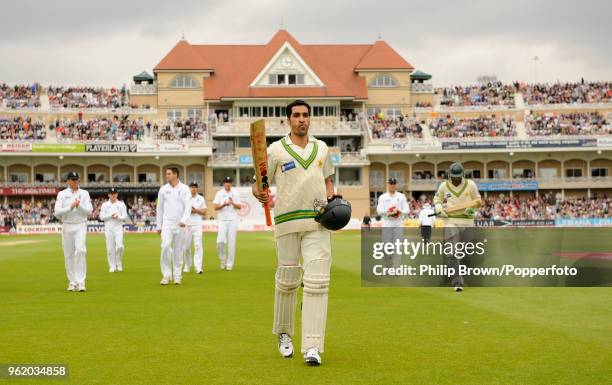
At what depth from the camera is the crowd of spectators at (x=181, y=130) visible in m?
77.9

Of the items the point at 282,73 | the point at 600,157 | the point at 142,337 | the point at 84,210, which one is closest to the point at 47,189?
the point at 282,73

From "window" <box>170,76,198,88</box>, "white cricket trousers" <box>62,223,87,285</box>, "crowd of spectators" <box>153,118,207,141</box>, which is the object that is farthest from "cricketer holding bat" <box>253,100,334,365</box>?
"window" <box>170,76,198,88</box>

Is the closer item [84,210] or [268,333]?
[268,333]

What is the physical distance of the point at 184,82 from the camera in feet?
273

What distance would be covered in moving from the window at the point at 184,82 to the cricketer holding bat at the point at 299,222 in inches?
2964

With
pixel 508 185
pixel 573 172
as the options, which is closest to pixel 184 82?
pixel 508 185

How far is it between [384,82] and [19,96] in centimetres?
3513

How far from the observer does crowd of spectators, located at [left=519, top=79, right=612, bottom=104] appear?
82000mm

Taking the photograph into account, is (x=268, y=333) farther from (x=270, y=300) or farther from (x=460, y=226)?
(x=460, y=226)

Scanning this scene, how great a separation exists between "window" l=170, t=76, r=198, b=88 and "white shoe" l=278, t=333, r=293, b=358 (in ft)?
248

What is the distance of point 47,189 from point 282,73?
23758mm

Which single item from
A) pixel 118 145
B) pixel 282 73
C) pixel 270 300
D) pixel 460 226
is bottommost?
pixel 270 300

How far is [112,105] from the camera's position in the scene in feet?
267

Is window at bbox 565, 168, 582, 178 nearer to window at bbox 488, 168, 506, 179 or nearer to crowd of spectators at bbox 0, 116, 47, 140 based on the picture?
window at bbox 488, 168, 506, 179
